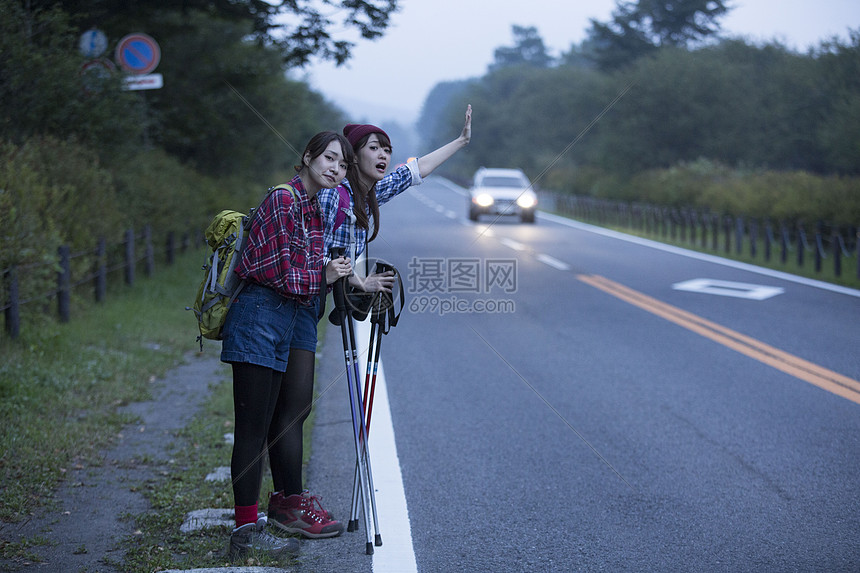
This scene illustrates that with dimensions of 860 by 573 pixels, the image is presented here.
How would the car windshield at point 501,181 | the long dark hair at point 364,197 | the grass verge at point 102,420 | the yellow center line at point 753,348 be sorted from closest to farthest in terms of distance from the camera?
the long dark hair at point 364,197
the grass verge at point 102,420
the yellow center line at point 753,348
the car windshield at point 501,181

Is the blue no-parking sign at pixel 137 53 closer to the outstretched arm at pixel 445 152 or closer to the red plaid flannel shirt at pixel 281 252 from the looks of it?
the outstretched arm at pixel 445 152

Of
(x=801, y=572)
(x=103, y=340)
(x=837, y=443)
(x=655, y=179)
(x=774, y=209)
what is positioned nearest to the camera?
(x=801, y=572)

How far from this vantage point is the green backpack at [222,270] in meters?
3.97

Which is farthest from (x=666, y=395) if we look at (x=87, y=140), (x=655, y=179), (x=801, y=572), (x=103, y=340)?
(x=655, y=179)

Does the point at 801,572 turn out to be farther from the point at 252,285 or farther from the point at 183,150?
the point at 183,150

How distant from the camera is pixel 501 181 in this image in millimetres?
33344

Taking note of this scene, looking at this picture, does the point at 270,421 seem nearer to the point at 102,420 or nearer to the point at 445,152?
the point at 445,152

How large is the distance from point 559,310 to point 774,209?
42.2 feet

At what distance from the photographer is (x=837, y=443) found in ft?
19.6

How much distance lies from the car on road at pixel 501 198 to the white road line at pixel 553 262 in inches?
408

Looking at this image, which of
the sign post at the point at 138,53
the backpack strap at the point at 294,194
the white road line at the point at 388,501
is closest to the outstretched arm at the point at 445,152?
the backpack strap at the point at 294,194

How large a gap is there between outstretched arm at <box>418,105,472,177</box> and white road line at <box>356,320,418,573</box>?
1.68 meters

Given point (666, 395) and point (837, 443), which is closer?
point (837, 443)

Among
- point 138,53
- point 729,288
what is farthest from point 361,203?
point 138,53
